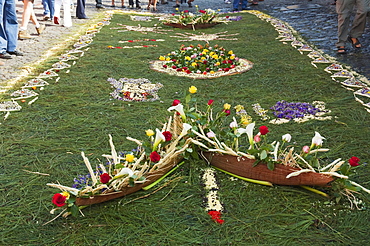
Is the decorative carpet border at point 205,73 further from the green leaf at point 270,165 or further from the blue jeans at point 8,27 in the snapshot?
the green leaf at point 270,165

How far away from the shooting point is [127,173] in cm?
249

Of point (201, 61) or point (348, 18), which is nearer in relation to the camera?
point (201, 61)

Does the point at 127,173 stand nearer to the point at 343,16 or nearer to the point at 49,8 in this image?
the point at 343,16

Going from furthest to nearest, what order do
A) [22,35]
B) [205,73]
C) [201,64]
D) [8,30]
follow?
1. [22,35]
2. [8,30]
3. [201,64]
4. [205,73]

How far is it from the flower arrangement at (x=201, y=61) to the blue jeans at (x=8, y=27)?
249 cm

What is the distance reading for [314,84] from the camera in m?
5.11

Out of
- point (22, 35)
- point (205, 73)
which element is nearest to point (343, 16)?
→ point (205, 73)

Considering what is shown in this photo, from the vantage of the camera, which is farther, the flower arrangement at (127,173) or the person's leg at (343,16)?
the person's leg at (343,16)

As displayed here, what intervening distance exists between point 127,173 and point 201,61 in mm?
3668

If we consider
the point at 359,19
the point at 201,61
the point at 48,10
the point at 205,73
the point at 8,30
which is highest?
the point at 359,19

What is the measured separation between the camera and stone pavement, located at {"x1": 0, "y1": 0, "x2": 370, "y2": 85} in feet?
20.1

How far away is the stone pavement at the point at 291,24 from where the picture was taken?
613 centimetres

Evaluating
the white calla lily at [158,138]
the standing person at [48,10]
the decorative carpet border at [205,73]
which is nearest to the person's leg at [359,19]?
the decorative carpet border at [205,73]

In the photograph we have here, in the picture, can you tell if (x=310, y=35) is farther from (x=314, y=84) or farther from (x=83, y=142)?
(x=83, y=142)
